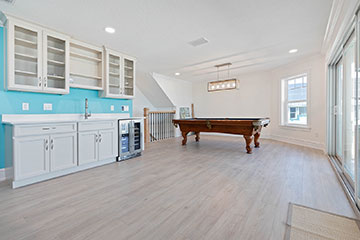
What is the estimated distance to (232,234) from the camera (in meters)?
1.41

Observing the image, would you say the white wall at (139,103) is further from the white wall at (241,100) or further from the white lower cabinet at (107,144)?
the white lower cabinet at (107,144)

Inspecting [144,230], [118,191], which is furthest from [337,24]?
[118,191]

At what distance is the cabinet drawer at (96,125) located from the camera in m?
3.05

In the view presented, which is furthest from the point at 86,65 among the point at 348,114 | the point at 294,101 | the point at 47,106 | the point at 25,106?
Result: the point at 294,101

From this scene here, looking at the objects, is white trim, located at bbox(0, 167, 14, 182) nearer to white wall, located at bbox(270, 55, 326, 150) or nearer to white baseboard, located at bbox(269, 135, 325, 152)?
white baseboard, located at bbox(269, 135, 325, 152)

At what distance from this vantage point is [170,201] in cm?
195

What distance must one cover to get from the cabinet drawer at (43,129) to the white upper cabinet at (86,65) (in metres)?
0.93

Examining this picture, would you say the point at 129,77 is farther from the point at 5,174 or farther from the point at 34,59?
the point at 5,174

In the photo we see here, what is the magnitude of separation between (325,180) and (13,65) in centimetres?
496

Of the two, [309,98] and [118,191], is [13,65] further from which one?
[309,98]

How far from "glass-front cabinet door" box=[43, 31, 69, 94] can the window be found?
606 cm

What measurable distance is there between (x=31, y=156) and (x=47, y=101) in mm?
1120

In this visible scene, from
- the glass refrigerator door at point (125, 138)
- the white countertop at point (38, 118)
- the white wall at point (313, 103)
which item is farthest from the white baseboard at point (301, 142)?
the white countertop at point (38, 118)

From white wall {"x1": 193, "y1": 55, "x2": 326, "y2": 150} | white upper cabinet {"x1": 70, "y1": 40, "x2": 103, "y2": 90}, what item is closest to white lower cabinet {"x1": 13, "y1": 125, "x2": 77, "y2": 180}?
white upper cabinet {"x1": 70, "y1": 40, "x2": 103, "y2": 90}
